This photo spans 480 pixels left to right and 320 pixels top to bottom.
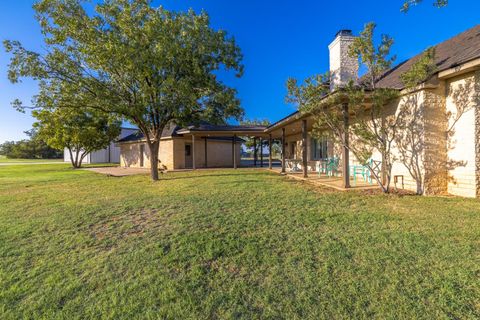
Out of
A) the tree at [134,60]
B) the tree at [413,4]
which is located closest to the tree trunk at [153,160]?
the tree at [134,60]

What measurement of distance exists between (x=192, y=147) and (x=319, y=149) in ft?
35.3

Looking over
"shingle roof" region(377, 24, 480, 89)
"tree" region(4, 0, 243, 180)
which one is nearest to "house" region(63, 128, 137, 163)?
"tree" region(4, 0, 243, 180)

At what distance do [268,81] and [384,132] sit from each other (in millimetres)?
24998

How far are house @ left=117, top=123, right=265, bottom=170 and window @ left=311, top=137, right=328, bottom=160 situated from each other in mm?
3991

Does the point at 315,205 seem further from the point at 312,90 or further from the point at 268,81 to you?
the point at 268,81

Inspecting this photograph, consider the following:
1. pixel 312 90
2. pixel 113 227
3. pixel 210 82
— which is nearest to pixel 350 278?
pixel 113 227

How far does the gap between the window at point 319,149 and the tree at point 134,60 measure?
5.88m

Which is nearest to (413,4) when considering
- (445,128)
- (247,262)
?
(445,128)

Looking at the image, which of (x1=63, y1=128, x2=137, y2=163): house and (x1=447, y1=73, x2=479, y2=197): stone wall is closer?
(x1=447, y1=73, x2=479, y2=197): stone wall

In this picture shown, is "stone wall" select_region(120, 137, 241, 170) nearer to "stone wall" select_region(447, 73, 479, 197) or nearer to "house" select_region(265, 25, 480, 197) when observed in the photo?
"house" select_region(265, 25, 480, 197)

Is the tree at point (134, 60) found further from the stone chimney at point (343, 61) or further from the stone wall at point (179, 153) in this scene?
the stone wall at point (179, 153)

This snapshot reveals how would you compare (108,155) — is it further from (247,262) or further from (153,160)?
(247,262)

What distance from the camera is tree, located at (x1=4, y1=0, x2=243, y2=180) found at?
9.67 m

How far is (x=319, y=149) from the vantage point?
14844 millimetres
